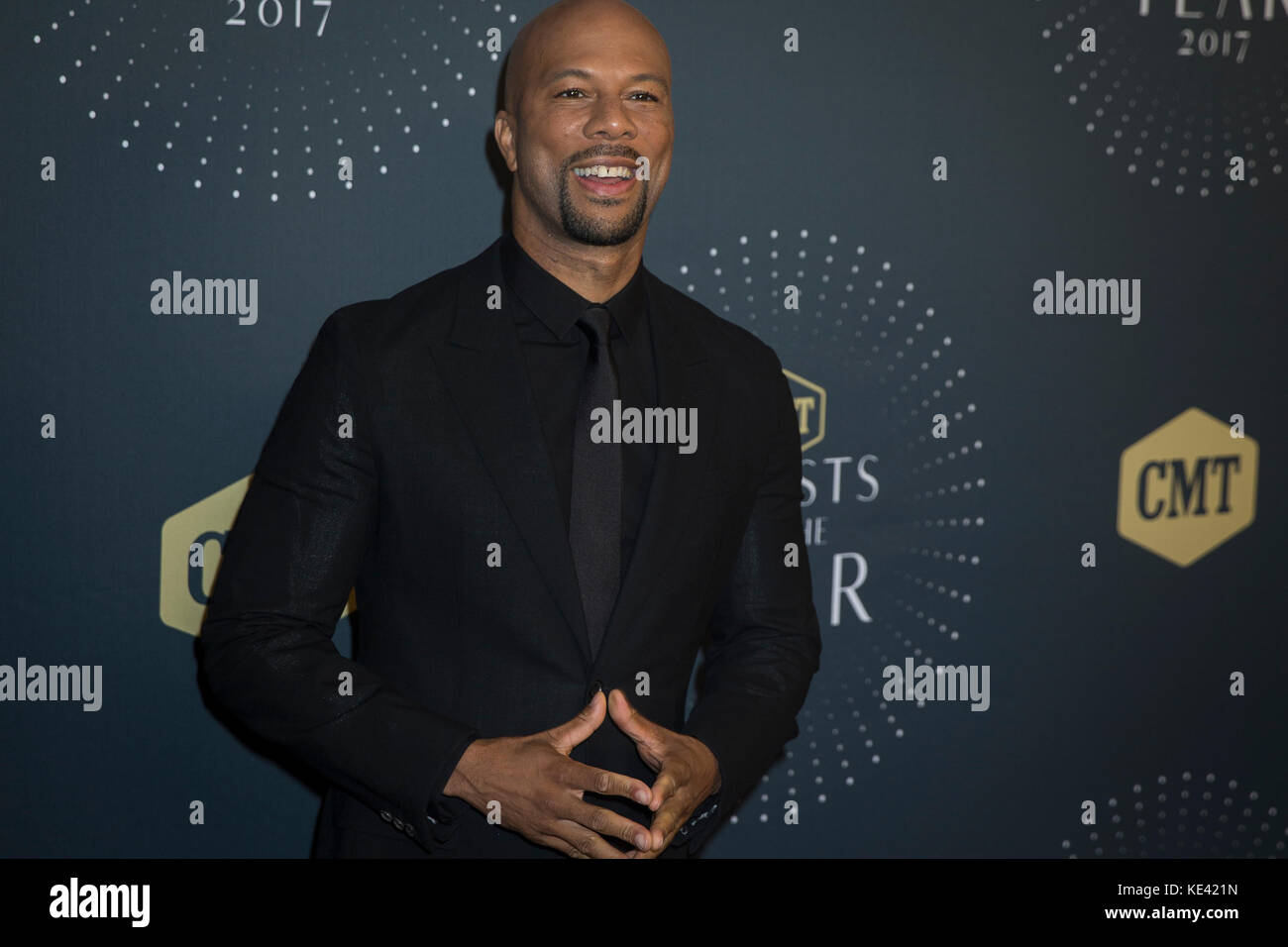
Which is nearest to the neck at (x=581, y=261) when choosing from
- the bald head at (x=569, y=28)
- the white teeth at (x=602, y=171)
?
the white teeth at (x=602, y=171)

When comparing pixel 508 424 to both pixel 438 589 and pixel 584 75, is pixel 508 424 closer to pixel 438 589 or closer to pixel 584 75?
pixel 438 589

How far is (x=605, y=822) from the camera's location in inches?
62.9

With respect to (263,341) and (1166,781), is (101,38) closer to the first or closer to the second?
(263,341)

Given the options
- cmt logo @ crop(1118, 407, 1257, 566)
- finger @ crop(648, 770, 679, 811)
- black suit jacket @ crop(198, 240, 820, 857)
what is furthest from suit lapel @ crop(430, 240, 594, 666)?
cmt logo @ crop(1118, 407, 1257, 566)

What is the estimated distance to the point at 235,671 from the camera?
1.69 metres

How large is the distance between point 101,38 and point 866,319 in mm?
1611

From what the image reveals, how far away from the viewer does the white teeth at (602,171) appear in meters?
1.84

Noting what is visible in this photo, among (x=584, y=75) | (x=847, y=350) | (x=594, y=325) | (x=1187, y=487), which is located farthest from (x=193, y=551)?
(x=1187, y=487)

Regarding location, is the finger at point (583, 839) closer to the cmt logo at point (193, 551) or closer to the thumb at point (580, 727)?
the thumb at point (580, 727)

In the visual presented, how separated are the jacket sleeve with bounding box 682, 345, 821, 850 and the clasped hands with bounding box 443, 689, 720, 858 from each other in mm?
185

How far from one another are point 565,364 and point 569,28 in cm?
54

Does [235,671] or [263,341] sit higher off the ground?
[263,341]

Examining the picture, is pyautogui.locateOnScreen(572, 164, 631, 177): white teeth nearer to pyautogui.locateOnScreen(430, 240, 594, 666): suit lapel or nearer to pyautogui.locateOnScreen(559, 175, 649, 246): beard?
pyautogui.locateOnScreen(559, 175, 649, 246): beard

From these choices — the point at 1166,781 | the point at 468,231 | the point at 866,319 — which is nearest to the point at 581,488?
the point at 468,231
